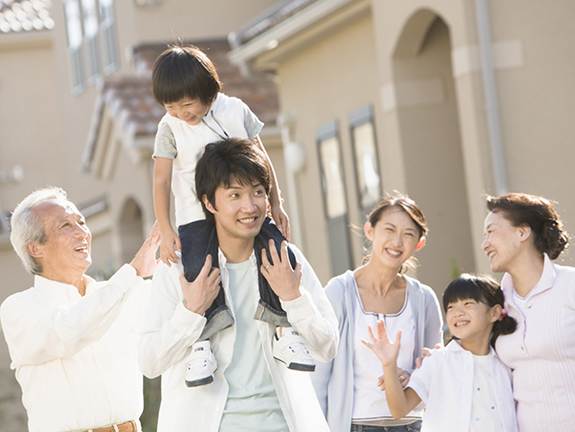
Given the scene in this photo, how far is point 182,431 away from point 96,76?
20.4 m

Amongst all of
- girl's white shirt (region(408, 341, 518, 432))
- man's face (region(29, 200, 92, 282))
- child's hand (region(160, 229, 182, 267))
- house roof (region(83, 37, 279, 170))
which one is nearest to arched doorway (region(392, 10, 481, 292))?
house roof (region(83, 37, 279, 170))

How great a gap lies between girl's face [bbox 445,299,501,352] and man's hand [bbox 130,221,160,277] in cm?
142

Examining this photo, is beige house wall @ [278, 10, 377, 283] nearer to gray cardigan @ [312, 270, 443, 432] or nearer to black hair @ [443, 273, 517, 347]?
gray cardigan @ [312, 270, 443, 432]

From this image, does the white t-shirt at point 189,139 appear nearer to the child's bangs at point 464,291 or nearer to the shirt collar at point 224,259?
the shirt collar at point 224,259

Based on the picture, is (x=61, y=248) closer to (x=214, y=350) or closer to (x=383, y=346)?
(x=214, y=350)

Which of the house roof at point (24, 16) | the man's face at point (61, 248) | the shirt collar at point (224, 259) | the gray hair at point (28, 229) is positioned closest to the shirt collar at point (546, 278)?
the shirt collar at point (224, 259)

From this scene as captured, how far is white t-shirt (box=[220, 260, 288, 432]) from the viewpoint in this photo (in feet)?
12.7

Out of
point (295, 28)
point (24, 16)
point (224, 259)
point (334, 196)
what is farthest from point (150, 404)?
point (24, 16)

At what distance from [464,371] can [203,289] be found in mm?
1548

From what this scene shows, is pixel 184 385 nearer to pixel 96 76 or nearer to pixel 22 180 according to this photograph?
pixel 96 76

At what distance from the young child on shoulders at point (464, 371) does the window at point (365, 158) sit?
713 cm

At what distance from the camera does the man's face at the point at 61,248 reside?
4.88 metres

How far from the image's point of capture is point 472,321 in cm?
485

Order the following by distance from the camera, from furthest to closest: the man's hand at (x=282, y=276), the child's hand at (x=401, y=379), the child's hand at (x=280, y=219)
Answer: the child's hand at (x=401, y=379)
the child's hand at (x=280, y=219)
the man's hand at (x=282, y=276)
